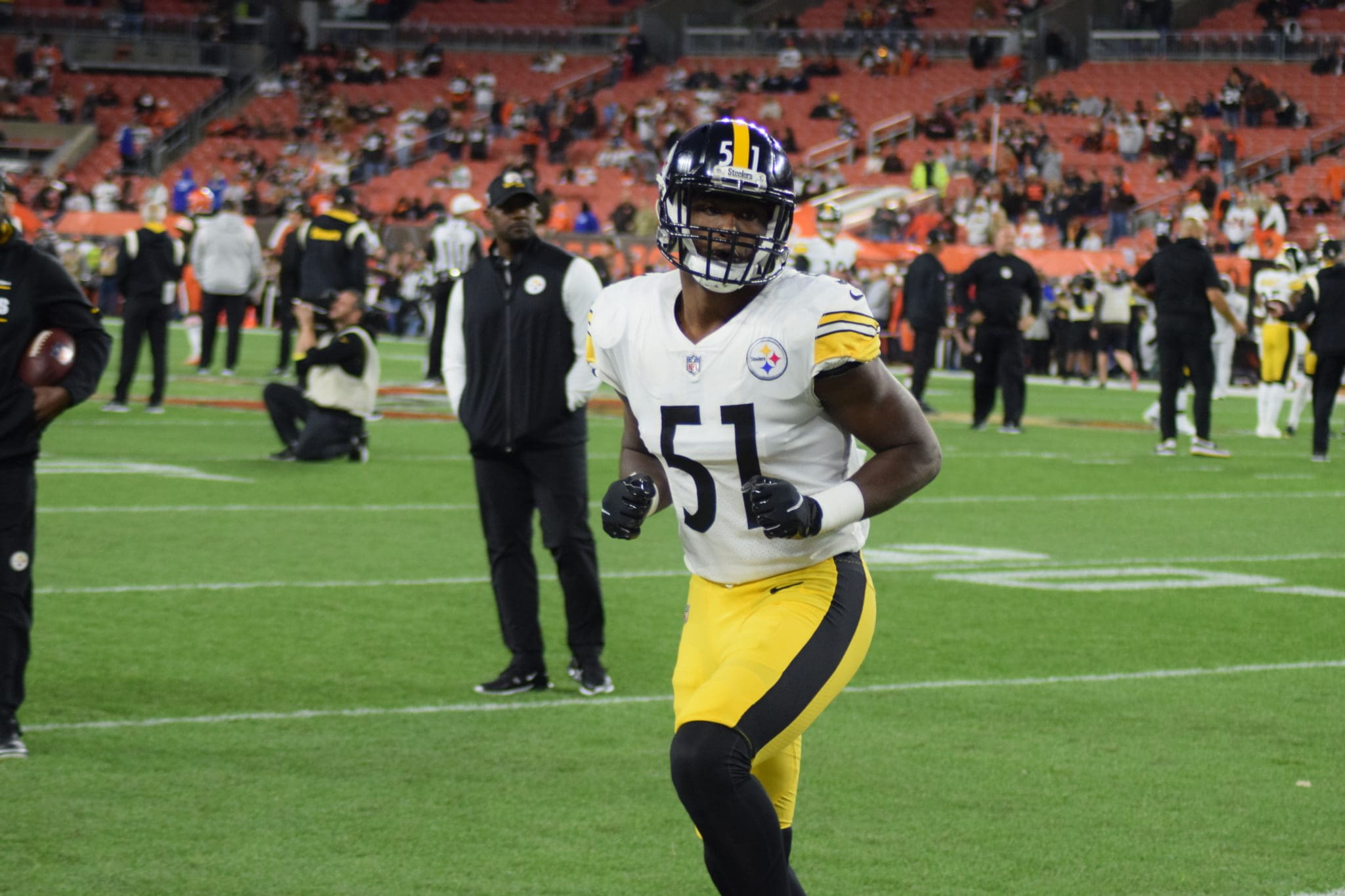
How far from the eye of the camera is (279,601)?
835 centimetres

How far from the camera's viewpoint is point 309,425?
13.8m

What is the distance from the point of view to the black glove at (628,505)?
3666 mm

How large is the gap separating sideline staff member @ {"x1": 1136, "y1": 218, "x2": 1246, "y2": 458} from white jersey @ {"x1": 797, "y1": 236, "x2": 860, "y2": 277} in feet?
11.3

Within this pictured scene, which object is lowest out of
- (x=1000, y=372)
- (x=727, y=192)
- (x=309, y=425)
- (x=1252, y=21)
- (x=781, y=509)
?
(x=309, y=425)

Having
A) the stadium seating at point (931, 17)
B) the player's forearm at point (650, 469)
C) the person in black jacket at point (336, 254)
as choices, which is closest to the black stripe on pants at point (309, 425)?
the person in black jacket at point (336, 254)

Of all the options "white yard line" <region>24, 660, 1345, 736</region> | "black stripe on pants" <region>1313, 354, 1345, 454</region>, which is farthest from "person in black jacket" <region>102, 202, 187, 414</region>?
"white yard line" <region>24, 660, 1345, 736</region>

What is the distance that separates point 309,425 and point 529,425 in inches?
288

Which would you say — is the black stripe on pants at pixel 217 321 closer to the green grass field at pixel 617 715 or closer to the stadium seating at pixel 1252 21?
the green grass field at pixel 617 715

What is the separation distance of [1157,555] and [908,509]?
2124 mm

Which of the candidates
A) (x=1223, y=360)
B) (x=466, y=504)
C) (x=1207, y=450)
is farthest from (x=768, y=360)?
(x=1223, y=360)

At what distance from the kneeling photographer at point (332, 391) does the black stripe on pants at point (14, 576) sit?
772 centimetres

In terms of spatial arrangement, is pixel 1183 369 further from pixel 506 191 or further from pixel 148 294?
pixel 506 191

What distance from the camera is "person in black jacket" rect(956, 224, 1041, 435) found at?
17.1m

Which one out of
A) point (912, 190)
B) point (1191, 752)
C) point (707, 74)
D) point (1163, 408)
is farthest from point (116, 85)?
point (1191, 752)
